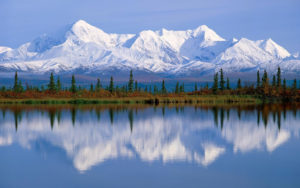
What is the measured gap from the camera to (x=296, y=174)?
2384 cm

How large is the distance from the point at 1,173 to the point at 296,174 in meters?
15.3

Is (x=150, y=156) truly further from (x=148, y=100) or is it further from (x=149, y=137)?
(x=148, y=100)

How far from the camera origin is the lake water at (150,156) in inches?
908

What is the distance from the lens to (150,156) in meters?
29.0

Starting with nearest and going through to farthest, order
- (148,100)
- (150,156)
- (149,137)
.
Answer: (150,156) < (149,137) < (148,100)

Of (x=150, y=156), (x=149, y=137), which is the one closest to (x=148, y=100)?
(x=149, y=137)

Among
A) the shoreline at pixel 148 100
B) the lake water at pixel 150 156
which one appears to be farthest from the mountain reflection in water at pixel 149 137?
the shoreline at pixel 148 100

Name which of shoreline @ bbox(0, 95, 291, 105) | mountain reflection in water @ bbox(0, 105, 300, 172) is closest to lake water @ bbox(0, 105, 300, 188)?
mountain reflection in water @ bbox(0, 105, 300, 172)

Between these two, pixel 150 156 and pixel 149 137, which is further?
pixel 149 137

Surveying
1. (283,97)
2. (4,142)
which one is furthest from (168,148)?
(283,97)

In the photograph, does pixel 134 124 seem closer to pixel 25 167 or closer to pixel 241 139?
pixel 241 139

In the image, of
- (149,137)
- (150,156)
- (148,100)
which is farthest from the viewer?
(148,100)

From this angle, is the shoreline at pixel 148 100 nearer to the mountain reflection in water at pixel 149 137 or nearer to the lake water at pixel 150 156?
the mountain reflection in water at pixel 149 137

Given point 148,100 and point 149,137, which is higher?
point 149,137
